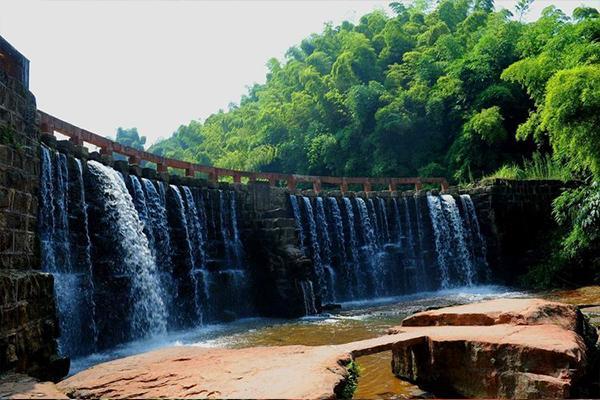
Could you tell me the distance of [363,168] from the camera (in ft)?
92.4

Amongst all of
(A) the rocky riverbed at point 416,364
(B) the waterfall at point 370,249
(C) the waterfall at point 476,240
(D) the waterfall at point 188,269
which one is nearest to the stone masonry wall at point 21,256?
(A) the rocky riverbed at point 416,364

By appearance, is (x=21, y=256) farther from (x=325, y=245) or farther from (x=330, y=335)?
(x=325, y=245)

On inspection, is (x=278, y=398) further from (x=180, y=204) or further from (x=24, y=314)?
(x=180, y=204)

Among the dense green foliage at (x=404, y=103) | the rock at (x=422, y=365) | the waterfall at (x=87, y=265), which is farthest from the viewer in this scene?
the dense green foliage at (x=404, y=103)

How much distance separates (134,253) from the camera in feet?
33.4

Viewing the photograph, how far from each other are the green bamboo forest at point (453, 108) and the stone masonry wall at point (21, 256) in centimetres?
1199

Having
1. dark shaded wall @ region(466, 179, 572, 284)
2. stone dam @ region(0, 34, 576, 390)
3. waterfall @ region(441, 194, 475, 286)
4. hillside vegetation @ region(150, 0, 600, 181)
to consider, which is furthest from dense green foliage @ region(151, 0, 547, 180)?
stone dam @ region(0, 34, 576, 390)

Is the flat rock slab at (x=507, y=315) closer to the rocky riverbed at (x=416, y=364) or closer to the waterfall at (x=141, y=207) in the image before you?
the rocky riverbed at (x=416, y=364)

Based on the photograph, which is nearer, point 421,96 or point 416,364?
point 416,364

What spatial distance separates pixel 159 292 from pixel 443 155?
725 inches

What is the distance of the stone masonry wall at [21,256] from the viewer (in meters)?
4.86

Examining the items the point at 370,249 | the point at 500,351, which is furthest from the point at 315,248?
the point at 500,351

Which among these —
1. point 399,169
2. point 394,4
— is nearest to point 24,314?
point 399,169

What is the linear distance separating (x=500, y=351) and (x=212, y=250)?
9.43 metres
